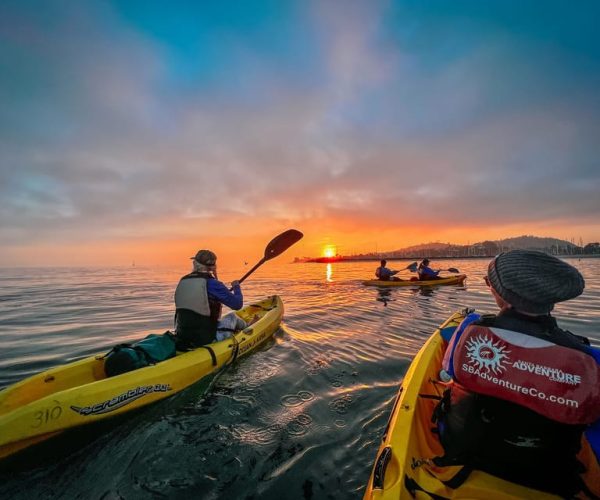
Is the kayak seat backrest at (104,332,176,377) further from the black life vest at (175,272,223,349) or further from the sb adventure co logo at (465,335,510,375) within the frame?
the sb adventure co logo at (465,335,510,375)

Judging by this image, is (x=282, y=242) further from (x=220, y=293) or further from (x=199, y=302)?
(x=199, y=302)

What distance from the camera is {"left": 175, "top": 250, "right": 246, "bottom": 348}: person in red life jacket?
5617 mm

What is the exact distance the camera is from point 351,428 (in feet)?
13.3

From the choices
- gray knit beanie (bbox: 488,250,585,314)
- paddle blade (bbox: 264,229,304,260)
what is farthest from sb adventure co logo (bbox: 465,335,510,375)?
paddle blade (bbox: 264,229,304,260)

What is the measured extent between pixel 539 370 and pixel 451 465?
1.04 meters

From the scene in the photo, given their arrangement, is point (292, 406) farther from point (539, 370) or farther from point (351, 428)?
point (539, 370)

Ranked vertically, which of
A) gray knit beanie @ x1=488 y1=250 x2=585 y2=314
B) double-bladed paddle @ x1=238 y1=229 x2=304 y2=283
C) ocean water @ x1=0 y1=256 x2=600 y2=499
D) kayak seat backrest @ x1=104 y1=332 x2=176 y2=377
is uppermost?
double-bladed paddle @ x1=238 y1=229 x2=304 y2=283

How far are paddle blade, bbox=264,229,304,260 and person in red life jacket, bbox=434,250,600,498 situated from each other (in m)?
9.23

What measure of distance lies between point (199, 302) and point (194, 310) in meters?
0.20

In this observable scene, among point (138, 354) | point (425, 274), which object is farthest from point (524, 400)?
point (425, 274)

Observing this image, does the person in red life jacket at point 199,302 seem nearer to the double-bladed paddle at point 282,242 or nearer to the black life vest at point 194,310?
the black life vest at point 194,310

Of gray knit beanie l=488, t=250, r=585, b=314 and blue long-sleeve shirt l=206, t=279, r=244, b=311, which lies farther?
blue long-sleeve shirt l=206, t=279, r=244, b=311

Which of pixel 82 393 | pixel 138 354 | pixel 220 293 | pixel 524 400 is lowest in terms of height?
pixel 82 393

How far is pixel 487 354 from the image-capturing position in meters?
1.98
